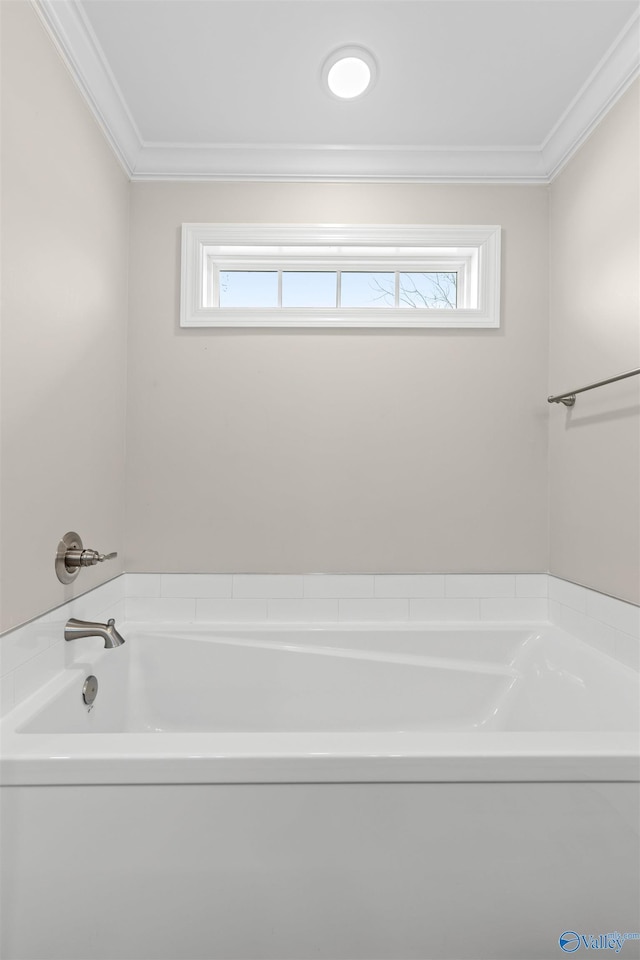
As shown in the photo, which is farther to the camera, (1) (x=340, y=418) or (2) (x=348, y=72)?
(1) (x=340, y=418)

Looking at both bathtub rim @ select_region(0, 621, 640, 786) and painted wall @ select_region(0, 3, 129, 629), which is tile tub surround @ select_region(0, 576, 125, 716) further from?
bathtub rim @ select_region(0, 621, 640, 786)

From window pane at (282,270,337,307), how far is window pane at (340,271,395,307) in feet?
0.16

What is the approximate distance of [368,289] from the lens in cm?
224

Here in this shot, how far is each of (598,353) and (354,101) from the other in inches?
46.7

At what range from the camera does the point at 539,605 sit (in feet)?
7.05

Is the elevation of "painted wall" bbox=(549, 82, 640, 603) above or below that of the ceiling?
below

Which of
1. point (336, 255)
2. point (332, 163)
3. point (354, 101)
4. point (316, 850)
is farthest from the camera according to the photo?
point (336, 255)

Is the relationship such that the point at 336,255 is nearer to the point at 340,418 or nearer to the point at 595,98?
the point at 340,418

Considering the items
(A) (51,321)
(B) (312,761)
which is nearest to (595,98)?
(A) (51,321)

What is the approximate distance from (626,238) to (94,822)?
208 centimetres

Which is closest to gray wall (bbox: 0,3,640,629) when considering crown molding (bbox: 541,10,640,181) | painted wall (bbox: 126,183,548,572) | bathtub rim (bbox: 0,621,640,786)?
painted wall (bbox: 126,183,548,572)

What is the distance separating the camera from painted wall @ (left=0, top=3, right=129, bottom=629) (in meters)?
1.31

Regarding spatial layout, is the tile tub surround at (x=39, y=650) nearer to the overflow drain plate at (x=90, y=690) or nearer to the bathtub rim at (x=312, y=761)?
the overflow drain plate at (x=90, y=690)

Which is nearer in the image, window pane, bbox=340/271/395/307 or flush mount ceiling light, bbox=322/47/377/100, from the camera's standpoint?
flush mount ceiling light, bbox=322/47/377/100
